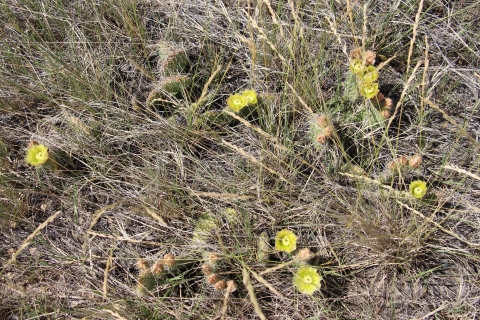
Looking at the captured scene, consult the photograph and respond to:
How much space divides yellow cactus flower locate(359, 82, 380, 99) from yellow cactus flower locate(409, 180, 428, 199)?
0.43 m

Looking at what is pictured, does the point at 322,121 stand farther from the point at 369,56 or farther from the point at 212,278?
the point at 212,278

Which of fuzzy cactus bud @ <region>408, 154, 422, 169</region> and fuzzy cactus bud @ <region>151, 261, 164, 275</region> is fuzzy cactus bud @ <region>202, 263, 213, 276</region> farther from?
fuzzy cactus bud @ <region>408, 154, 422, 169</region>

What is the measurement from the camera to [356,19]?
7.68ft

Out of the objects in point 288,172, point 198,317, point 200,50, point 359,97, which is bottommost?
point 198,317

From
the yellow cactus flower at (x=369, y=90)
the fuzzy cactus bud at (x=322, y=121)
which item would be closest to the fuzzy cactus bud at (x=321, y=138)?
the fuzzy cactus bud at (x=322, y=121)

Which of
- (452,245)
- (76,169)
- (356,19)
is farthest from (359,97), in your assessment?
(76,169)

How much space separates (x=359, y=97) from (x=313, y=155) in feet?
1.22

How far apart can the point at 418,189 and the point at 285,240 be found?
60 centimetres

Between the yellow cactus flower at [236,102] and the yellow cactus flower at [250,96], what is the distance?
0.07 feet

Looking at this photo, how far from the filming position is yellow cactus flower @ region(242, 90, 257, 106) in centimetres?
212

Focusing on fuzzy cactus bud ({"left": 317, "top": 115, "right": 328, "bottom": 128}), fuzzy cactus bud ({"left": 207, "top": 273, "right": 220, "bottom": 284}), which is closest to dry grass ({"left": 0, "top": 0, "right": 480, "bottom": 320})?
fuzzy cactus bud ({"left": 207, "top": 273, "right": 220, "bottom": 284})

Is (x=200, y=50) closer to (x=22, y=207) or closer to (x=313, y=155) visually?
(x=313, y=155)

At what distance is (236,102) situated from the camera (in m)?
2.12

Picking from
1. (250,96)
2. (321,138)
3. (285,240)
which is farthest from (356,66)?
(285,240)
